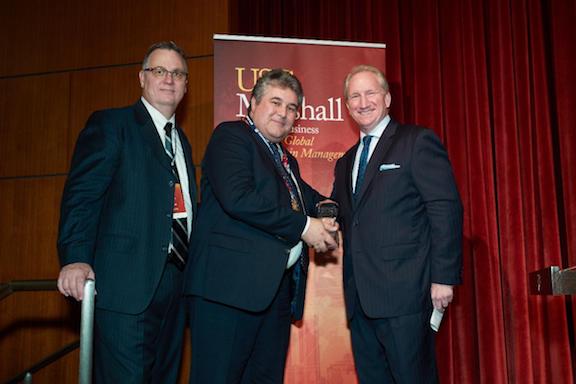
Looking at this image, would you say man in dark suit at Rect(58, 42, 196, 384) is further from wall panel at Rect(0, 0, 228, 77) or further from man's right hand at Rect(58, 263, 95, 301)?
wall panel at Rect(0, 0, 228, 77)

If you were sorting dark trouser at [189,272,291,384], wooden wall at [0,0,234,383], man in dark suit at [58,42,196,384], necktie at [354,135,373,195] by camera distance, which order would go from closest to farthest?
1. man in dark suit at [58,42,196,384]
2. dark trouser at [189,272,291,384]
3. necktie at [354,135,373,195]
4. wooden wall at [0,0,234,383]

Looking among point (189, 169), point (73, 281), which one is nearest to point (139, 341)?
point (73, 281)

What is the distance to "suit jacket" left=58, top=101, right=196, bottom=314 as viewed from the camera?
193 centimetres

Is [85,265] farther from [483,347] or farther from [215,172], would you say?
[483,347]

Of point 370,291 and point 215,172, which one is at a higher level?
point 215,172

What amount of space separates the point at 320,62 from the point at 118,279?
1825mm

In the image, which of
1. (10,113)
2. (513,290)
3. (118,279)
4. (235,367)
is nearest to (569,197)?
(513,290)

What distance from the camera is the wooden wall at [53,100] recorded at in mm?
3832

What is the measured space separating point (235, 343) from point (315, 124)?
4.95 ft

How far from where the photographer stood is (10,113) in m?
4.13

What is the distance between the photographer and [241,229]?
7.01 ft

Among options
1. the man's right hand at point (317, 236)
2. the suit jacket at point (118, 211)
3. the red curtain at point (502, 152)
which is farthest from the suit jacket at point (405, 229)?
the red curtain at point (502, 152)

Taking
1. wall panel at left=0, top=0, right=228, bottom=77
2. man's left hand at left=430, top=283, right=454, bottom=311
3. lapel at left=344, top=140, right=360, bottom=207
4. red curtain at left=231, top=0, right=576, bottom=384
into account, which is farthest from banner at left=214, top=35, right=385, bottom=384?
man's left hand at left=430, top=283, right=454, bottom=311

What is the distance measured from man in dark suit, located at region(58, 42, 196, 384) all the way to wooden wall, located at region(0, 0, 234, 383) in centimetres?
169
